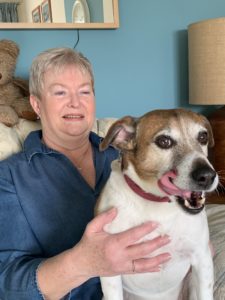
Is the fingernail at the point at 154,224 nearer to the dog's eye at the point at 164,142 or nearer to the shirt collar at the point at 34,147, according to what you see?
the dog's eye at the point at 164,142

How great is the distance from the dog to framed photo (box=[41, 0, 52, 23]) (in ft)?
3.67

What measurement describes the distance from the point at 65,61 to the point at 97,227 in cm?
64

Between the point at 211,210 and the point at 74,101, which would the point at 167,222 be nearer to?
the point at 74,101

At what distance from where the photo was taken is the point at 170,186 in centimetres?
102

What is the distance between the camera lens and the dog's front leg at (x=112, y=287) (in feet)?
3.74

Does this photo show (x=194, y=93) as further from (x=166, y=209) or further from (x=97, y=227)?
(x=97, y=227)

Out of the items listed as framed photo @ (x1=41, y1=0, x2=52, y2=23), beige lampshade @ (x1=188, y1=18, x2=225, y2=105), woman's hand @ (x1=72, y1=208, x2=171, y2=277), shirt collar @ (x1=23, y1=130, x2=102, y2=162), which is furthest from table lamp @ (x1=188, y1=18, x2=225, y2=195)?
woman's hand @ (x1=72, y1=208, x2=171, y2=277)

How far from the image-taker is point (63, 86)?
1383mm

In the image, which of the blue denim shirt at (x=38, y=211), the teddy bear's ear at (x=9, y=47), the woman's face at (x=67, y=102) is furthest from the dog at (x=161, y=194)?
the teddy bear's ear at (x=9, y=47)

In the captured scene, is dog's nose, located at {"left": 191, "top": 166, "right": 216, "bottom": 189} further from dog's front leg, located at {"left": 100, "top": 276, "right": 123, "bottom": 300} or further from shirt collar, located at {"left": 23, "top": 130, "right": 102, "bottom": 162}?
shirt collar, located at {"left": 23, "top": 130, "right": 102, "bottom": 162}

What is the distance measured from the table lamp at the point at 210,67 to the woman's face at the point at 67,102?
0.88 meters

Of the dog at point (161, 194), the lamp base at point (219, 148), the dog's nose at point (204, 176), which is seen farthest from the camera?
the lamp base at point (219, 148)

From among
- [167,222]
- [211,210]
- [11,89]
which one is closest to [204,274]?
[167,222]

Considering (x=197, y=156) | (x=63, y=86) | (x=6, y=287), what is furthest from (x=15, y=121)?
(x=197, y=156)
